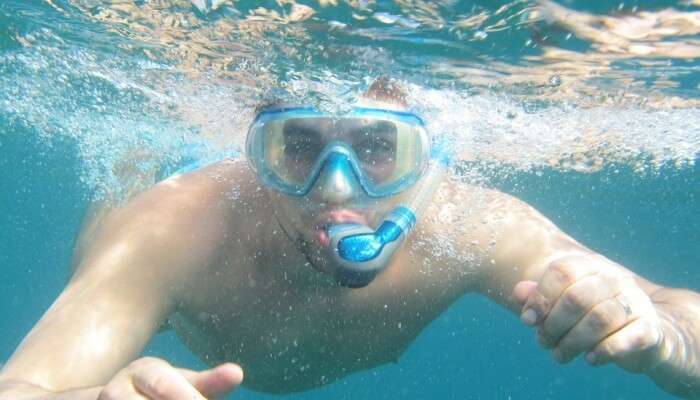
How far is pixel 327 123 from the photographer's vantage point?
404 cm

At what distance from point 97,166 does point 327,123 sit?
835 inches

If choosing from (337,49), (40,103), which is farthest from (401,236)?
(40,103)

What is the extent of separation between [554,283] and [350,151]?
76.1 inches

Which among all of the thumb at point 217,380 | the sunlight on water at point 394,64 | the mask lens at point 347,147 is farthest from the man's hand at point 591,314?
the sunlight on water at point 394,64

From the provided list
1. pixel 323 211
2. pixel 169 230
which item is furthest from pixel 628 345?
pixel 169 230

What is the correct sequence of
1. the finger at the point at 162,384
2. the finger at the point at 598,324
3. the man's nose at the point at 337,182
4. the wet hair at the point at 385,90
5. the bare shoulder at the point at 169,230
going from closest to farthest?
the finger at the point at 162,384
the finger at the point at 598,324
the bare shoulder at the point at 169,230
the man's nose at the point at 337,182
the wet hair at the point at 385,90

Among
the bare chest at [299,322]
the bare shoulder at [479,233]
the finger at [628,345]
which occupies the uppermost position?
the finger at [628,345]

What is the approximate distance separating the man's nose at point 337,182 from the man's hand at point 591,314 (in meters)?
1.63

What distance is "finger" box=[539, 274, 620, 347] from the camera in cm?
223

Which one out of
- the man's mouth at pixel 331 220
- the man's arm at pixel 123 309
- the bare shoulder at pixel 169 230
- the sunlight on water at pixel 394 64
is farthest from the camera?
the sunlight on water at pixel 394 64

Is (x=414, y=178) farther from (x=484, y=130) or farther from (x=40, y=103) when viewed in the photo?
(x=40, y=103)

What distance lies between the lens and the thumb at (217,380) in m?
1.71

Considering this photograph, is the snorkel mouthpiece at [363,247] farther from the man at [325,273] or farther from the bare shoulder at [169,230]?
the bare shoulder at [169,230]

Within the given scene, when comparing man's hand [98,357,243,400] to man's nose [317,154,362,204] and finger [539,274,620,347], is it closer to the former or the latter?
finger [539,274,620,347]
